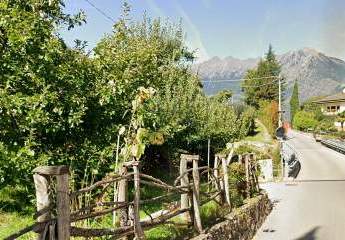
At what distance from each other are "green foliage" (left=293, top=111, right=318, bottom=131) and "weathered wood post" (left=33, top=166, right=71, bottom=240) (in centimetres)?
7162

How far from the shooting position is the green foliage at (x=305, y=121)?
245 ft

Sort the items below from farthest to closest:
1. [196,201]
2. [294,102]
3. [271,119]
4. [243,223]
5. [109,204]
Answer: [294,102], [271,119], [243,223], [196,201], [109,204]

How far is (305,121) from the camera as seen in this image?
251ft

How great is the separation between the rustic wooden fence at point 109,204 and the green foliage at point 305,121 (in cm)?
6475

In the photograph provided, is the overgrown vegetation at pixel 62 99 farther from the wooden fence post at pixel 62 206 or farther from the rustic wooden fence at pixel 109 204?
the wooden fence post at pixel 62 206

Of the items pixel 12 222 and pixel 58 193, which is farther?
pixel 12 222

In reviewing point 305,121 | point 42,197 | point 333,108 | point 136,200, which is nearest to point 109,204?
point 136,200

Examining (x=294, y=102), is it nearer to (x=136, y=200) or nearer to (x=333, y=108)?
(x=333, y=108)

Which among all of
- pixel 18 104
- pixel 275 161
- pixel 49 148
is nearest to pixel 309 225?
pixel 49 148

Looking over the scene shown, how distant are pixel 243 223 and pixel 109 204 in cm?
633

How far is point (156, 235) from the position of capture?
848 cm

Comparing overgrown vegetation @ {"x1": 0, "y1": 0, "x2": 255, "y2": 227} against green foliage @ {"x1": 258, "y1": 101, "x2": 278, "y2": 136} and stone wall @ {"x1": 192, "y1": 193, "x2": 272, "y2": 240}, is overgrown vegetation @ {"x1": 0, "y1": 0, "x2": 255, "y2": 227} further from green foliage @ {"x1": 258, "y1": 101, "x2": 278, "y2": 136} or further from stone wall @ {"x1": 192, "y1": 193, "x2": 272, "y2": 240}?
green foliage @ {"x1": 258, "y1": 101, "x2": 278, "y2": 136}

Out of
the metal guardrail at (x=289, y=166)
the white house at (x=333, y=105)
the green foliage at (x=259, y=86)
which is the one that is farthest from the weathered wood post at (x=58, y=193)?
the white house at (x=333, y=105)

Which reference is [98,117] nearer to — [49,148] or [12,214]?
[49,148]
